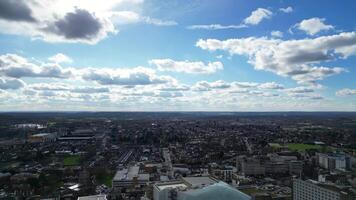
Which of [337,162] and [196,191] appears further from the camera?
[337,162]

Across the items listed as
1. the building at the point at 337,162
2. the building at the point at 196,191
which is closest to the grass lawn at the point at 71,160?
the building at the point at 196,191

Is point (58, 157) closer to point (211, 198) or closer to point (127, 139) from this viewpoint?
point (127, 139)

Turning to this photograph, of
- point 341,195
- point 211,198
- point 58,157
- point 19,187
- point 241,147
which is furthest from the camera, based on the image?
point 241,147

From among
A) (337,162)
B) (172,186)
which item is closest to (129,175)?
(172,186)

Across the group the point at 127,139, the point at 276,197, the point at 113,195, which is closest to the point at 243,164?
the point at 276,197

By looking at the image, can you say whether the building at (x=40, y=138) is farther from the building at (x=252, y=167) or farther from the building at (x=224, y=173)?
the building at (x=252, y=167)

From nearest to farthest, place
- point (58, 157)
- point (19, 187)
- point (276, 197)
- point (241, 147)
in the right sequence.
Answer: point (276, 197) < point (19, 187) < point (58, 157) < point (241, 147)

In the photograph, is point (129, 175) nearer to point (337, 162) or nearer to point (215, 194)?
point (215, 194)
